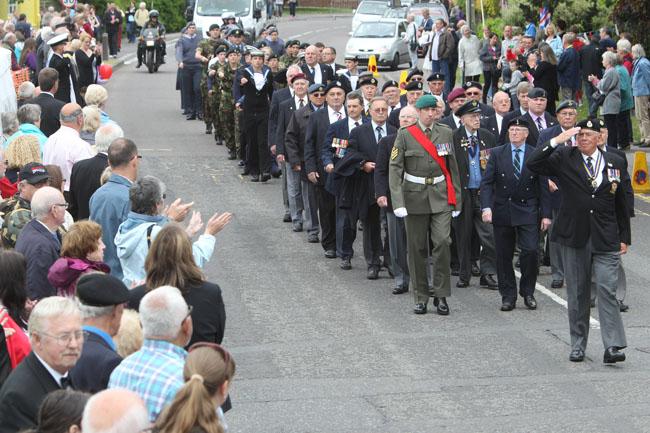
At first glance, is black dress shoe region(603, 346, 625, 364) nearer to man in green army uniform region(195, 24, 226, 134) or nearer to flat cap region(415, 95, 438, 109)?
flat cap region(415, 95, 438, 109)

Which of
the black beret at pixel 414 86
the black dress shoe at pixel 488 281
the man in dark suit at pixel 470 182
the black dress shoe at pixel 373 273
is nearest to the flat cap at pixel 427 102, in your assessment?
the man in dark suit at pixel 470 182

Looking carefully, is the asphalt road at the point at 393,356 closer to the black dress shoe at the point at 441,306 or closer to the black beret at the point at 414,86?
the black dress shoe at the point at 441,306

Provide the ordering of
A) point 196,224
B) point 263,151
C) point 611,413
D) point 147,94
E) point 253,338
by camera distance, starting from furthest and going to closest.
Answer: point 147,94 < point 263,151 < point 253,338 < point 611,413 < point 196,224

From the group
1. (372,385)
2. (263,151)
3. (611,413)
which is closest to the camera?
(611,413)

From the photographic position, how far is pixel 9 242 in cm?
1070

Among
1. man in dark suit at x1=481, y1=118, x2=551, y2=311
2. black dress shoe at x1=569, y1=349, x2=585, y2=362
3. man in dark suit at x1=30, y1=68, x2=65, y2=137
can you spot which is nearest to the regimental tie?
man in dark suit at x1=481, y1=118, x2=551, y2=311

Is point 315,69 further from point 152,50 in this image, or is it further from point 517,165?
point 152,50

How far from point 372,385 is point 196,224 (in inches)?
94.1

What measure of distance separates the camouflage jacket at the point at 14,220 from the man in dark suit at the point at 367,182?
16.5ft

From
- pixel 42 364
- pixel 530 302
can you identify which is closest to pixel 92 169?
pixel 530 302

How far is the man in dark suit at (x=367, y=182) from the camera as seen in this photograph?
15.2 meters

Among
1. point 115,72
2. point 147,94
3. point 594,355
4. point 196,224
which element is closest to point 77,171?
point 196,224

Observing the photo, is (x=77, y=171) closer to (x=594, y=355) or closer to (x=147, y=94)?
(x=594, y=355)

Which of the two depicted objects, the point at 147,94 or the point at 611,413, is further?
the point at 147,94
